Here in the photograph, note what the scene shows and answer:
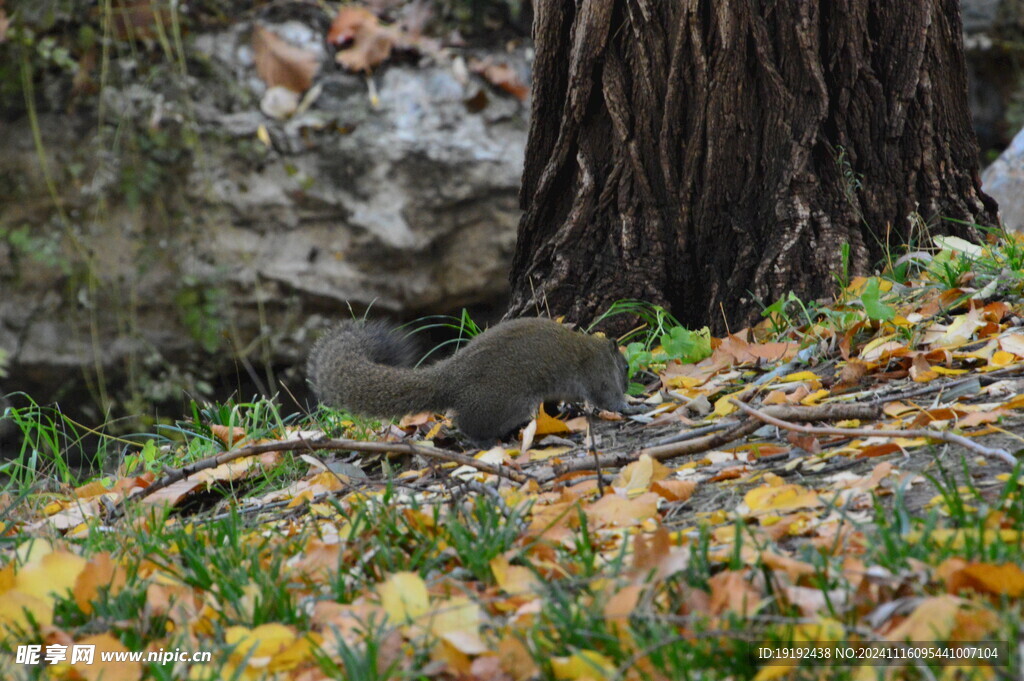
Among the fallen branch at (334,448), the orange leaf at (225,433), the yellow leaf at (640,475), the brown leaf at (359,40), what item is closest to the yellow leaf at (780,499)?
the yellow leaf at (640,475)

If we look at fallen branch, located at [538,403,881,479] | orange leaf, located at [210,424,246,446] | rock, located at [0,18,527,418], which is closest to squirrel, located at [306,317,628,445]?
orange leaf, located at [210,424,246,446]

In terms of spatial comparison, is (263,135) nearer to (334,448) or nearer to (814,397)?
(334,448)

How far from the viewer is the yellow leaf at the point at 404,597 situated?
6.21ft

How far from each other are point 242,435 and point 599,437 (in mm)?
1473

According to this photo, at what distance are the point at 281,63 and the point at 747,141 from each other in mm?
3993

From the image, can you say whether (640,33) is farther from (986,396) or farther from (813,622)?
(813,622)

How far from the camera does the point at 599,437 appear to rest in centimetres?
330

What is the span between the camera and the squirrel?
132 inches

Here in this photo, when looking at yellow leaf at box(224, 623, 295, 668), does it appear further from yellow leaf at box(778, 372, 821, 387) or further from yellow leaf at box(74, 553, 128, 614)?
yellow leaf at box(778, 372, 821, 387)

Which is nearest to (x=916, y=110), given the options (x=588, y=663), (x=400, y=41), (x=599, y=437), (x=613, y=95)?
(x=613, y=95)

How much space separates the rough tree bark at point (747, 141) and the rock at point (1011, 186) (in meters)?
1.89

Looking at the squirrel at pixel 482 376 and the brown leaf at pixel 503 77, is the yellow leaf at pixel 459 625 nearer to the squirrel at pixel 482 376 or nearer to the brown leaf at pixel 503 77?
the squirrel at pixel 482 376

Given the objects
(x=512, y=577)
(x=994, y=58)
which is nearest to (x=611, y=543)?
(x=512, y=577)

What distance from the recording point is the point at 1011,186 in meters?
5.85
